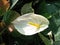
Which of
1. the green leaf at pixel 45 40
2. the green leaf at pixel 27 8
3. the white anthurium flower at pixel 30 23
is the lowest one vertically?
the green leaf at pixel 45 40

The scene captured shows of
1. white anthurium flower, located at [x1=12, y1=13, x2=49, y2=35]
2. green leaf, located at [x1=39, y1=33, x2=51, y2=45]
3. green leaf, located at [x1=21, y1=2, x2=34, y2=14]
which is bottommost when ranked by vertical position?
green leaf, located at [x1=39, y1=33, x2=51, y2=45]

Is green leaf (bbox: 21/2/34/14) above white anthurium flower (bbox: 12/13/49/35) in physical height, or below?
above

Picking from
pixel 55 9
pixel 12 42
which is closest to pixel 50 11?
pixel 55 9

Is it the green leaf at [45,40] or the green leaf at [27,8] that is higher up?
the green leaf at [27,8]

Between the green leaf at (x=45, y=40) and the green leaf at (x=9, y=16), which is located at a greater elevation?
the green leaf at (x=9, y=16)

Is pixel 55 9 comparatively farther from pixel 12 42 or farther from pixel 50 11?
pixel 12 42
